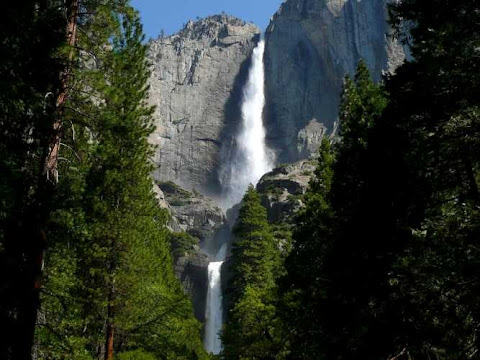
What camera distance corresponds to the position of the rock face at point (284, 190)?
67.2 meters

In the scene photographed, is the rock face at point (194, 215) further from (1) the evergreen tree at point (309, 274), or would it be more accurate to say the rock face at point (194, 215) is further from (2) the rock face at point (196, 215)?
(1) the evergreen tree at point (309, 274)

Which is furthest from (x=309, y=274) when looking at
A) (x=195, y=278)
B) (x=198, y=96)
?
(x=198, y=96)

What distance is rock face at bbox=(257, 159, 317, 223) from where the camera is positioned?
67250 millimetres

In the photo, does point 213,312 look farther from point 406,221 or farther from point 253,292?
point 406,221

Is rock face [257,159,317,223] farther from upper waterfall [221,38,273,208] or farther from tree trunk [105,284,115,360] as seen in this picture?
tree trunk [105,284,115,360]

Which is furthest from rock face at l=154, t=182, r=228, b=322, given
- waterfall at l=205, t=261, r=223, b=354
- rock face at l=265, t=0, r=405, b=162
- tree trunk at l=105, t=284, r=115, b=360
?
tree trunk at l=105, t=284, r=115, b=360

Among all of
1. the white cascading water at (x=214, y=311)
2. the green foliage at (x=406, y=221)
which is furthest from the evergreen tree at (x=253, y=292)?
the white cascading water at (x=214, y=311)

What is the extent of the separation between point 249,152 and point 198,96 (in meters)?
20.4

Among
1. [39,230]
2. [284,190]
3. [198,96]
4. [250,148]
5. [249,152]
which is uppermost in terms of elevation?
[198,96]

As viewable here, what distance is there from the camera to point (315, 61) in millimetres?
114750

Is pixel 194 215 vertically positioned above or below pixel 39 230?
above

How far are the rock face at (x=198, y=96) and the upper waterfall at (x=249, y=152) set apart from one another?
7.72 feet

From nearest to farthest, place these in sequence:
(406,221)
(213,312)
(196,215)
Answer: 1. (406,221)
2. (213,312)
3. (196,215)

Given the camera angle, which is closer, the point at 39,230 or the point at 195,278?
the point at 39,230
